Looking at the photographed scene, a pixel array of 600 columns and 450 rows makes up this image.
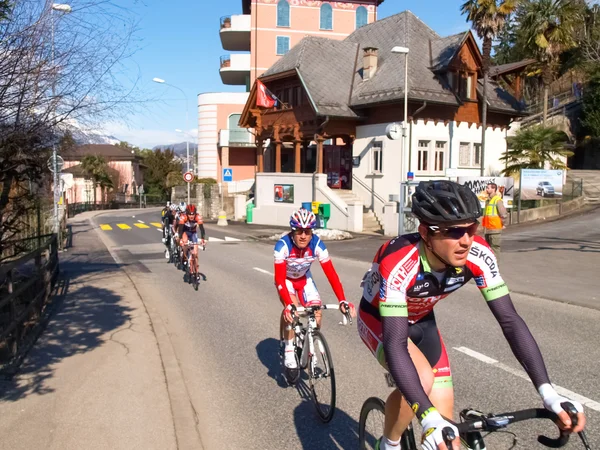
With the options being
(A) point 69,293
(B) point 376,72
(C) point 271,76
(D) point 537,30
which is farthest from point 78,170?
(A) point 69,293

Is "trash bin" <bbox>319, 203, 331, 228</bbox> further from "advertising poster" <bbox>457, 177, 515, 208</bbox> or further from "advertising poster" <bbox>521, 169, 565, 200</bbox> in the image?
"advertising poster" <bbox>521, 169, 565, 200</bbox>

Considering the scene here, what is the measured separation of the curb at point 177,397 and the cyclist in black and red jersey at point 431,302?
1.96 meters

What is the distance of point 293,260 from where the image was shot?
6020 mm

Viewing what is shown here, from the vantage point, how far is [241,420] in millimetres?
5266

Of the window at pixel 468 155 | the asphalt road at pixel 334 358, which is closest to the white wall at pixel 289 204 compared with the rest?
the window at pixel 468 155

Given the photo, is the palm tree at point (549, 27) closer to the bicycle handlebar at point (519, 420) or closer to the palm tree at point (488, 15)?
the palm tree at point (488, 15)

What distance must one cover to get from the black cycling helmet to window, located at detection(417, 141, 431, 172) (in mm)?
26949

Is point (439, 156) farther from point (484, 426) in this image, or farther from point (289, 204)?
point (484, 426)

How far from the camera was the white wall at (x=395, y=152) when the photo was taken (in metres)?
29.0

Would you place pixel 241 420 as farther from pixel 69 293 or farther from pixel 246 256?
pixel 246 256

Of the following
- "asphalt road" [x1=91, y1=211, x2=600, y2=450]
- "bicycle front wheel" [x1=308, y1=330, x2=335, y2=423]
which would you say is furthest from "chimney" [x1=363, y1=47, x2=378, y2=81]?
"bicycle front wheel" [x1=308, y1=330, x2=335, y2=423]

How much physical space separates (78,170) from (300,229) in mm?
76704

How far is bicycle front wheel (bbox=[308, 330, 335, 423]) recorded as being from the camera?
5117 mm

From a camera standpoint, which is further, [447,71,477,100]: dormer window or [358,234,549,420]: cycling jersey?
[447,71,477,100]: dormer window
